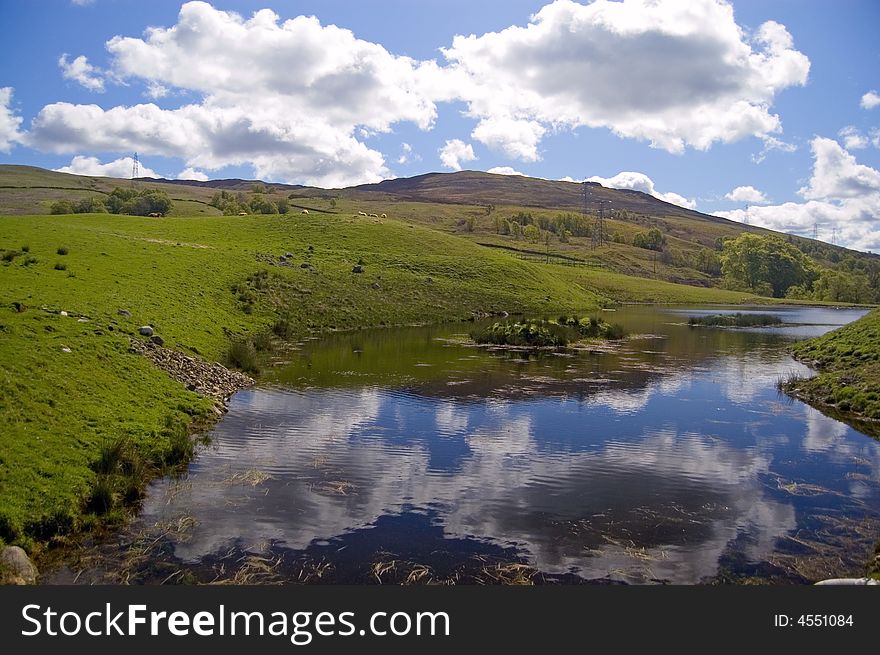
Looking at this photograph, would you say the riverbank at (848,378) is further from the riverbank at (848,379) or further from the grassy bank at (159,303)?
the grassy bank at (159,303)

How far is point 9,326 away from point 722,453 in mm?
26598

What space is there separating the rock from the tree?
6710 inches

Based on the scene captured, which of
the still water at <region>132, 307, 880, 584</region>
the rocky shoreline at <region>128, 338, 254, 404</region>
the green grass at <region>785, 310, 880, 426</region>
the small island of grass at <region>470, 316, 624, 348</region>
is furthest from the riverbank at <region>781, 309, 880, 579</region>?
the rocky shoreline at <region>128, 338, 254, 404</region>

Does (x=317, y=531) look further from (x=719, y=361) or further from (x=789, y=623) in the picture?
(x=719, y=361)

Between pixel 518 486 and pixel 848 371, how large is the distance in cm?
2671

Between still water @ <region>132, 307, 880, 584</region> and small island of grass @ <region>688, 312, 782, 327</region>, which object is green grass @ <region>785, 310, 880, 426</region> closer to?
still water @ <region>132, 307, 880, 584</region>

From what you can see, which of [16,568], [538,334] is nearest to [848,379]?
[538,334]

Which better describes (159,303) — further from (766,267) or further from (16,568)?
(766,267)

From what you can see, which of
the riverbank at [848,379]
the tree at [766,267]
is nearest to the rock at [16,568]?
the riverbank at [848,379]

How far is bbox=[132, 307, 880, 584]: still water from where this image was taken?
13.1 m

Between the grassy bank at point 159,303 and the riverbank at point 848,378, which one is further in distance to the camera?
the riverbank at point 848,378

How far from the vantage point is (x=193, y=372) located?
2845 centimetres

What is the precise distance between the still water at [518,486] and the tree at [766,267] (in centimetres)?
14323

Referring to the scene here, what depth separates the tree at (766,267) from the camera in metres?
161
